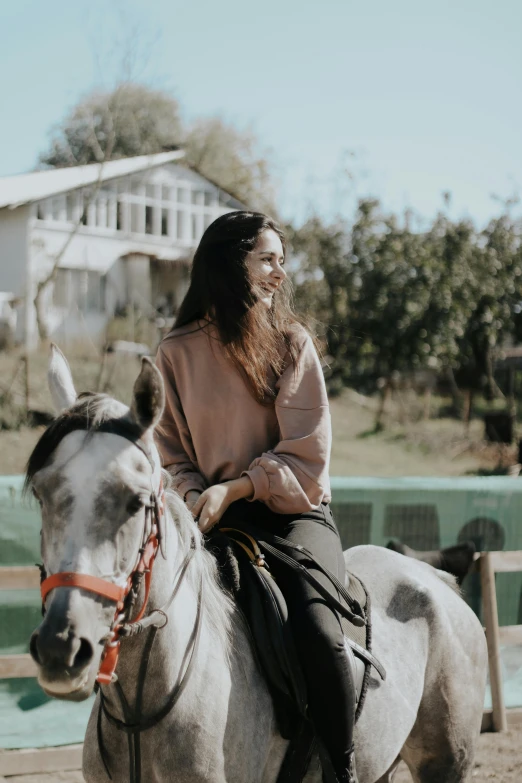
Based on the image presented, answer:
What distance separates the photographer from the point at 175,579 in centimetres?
244

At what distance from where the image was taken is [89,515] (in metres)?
2.04

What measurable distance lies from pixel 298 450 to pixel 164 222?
3345 cm

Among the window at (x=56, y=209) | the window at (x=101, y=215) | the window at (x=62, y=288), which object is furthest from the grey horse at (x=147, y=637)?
the window at (x=101, y=215)

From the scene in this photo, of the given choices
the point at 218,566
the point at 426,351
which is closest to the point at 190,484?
the point at 218,566

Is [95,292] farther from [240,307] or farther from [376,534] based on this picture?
[240,307]

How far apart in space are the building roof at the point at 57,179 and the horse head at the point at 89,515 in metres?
26.6

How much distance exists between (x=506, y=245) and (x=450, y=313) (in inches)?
153

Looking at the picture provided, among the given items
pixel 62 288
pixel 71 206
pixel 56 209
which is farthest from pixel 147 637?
pixel 62 288

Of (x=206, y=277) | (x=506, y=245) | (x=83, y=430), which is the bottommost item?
(x=506, y=245)

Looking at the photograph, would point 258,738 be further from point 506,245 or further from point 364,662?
point 506,245

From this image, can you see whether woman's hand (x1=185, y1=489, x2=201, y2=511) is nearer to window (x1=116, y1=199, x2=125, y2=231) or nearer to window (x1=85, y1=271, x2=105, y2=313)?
window (x1=85, y1=271, x2=105, y2=313)

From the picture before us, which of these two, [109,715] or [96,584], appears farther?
[109,715]

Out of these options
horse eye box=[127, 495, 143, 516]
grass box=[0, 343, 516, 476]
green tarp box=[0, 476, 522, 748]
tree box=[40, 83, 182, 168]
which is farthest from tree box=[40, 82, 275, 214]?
horse eye box=[127, 495, 143, 516]

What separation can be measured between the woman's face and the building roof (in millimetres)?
25704
